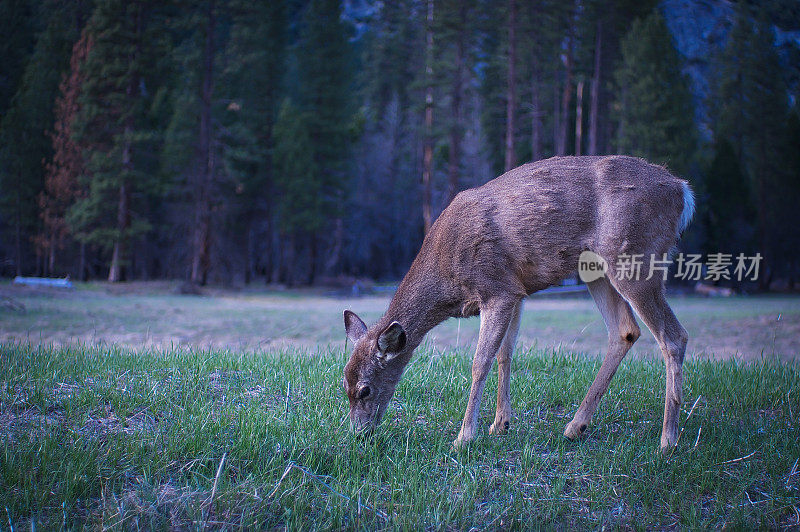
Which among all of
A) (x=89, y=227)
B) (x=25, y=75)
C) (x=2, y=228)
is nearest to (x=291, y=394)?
(x=25, y=75)

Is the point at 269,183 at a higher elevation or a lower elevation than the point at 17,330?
higher

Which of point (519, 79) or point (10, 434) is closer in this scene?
point (10, 434)

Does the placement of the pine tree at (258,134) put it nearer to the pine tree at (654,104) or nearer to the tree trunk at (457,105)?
the tree trunk at (457,105)

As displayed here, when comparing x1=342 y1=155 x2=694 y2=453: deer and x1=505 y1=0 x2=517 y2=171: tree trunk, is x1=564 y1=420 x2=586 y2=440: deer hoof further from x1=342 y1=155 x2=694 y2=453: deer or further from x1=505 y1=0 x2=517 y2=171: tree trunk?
x1=505 y1=0 x2=517 y2=171: tree trunk

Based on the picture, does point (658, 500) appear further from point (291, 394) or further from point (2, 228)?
point (2, 228)

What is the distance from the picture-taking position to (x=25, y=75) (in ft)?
37.4

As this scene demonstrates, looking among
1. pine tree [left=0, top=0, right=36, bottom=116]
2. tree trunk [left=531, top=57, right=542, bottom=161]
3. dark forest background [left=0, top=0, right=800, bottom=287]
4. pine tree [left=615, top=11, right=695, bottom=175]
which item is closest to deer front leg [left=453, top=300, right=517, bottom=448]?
dark forest background [left=0, top=0, right=800, bottom=287]

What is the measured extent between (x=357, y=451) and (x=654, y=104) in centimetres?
2685

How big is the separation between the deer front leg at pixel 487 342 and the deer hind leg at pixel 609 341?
73 cm

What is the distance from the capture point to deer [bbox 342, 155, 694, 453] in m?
4.39

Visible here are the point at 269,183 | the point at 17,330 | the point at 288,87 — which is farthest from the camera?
the point at 288,87

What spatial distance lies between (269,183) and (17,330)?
24.8 metres

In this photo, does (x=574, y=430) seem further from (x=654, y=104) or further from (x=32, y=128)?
(x=654, y=104)

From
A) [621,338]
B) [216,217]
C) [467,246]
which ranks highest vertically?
[216,217]
